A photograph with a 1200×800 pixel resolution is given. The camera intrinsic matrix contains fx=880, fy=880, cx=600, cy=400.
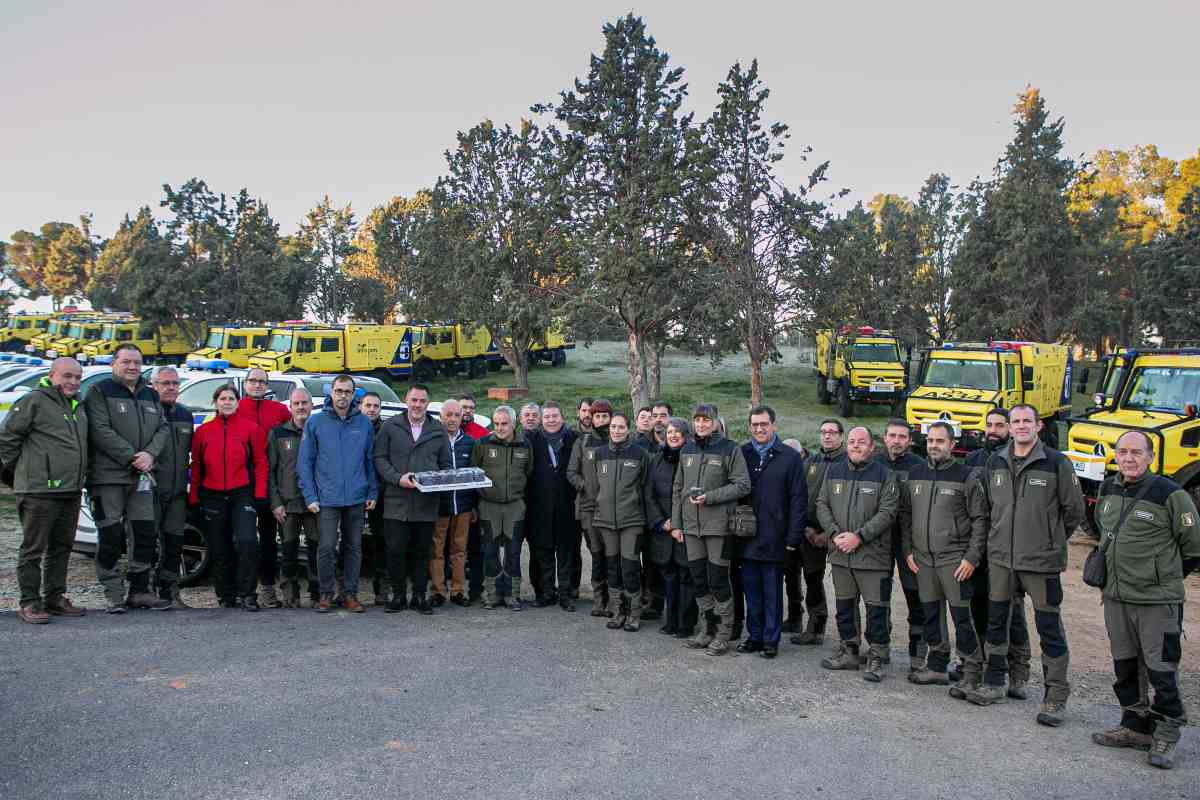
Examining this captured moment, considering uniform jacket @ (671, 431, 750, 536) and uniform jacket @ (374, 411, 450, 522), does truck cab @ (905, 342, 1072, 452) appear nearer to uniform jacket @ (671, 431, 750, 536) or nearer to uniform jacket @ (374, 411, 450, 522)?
uniform jacket @ (671, 431, 750, 536)

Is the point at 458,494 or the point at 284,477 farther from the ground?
the point at 284,477

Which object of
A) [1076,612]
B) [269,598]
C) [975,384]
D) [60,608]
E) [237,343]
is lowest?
[1076,612]

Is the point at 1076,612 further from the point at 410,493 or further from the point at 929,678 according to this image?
the point at 410,493

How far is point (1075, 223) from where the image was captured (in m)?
33.7

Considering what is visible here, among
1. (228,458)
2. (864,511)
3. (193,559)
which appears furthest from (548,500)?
(193,559)

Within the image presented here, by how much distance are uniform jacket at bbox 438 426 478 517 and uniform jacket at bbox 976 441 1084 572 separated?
403cm

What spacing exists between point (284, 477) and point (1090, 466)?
9.33m

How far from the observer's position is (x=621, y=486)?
6953 mm

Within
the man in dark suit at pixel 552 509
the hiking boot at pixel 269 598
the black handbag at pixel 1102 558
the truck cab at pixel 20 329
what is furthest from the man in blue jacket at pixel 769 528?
the truck cab at pixel 20 329

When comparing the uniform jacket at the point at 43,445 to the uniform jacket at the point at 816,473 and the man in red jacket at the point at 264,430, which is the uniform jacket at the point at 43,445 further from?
the uniform jacket at the point at 816,473

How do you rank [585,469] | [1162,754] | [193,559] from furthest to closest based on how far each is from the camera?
[193,559], [585,469], [1162,754]

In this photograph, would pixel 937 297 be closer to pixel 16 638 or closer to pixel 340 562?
pixel 340 562

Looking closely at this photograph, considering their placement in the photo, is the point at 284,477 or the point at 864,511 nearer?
the point at 864,511

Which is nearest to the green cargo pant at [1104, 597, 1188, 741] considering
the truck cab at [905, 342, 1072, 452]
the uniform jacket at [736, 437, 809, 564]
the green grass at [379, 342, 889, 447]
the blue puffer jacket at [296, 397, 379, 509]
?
the uniform jacket at [736, 437, 809, 564]
